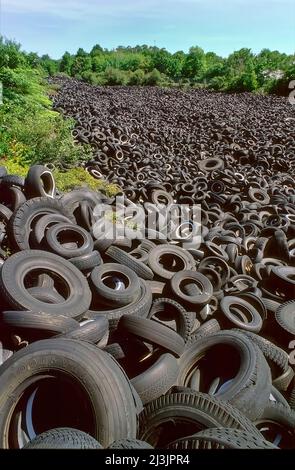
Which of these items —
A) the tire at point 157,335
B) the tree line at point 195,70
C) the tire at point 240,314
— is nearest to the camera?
the tire at point 157,335

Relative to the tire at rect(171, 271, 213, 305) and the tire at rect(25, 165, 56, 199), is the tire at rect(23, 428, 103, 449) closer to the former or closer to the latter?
the tire at rect(171, 271, 213, 305)

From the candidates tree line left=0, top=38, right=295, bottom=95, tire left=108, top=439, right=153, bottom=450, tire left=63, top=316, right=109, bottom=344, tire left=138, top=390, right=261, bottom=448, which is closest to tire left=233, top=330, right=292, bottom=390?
tire left=138, top=390, right=261, bottom=448

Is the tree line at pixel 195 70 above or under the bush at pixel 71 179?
above

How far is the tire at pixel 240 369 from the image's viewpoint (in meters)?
3.96

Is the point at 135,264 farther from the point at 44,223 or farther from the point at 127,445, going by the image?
the point at 127,445

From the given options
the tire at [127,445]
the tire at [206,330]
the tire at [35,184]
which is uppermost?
the tire at [35,184]

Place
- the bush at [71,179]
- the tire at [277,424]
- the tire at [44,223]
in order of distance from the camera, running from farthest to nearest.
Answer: the bush at [71,179] → the tire at [44,223] → the tire at [277,424]

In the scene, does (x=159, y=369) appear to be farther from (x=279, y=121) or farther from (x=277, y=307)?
(x=279, y=121)

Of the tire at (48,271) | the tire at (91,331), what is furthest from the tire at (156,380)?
the tire at (48,271)

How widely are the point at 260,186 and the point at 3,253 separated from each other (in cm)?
932

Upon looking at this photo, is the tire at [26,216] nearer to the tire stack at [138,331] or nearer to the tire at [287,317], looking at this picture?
the tire stack at [138,331]

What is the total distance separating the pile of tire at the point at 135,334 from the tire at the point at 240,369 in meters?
0.01

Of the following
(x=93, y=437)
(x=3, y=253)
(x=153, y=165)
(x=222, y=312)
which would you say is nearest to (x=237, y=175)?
(x=153, y=165)

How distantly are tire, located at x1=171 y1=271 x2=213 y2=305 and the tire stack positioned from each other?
21 mm
